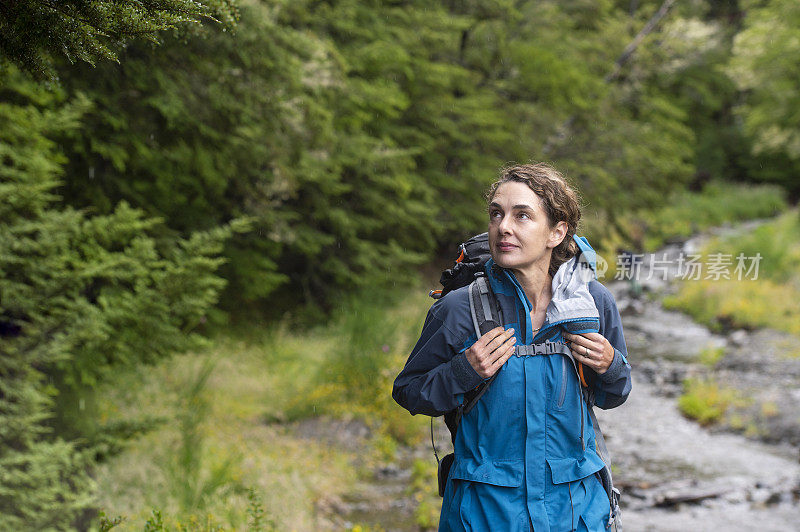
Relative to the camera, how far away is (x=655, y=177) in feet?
63.3

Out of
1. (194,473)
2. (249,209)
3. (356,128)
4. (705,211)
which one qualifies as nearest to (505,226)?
(194,473)

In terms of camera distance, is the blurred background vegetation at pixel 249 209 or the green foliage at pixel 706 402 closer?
the blurred background vegetation at pixel 249 209

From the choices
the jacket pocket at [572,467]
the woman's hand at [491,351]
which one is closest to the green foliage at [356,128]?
the woman's hand at [491,351]

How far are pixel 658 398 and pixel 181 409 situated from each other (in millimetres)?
6999

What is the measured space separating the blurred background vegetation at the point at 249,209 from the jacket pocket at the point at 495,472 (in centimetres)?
150

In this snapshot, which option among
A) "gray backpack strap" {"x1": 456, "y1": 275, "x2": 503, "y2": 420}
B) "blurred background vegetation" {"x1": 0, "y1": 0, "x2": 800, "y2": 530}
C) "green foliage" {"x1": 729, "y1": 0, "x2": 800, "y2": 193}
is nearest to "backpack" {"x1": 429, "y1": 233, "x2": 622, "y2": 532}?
"gray backpack strap" {"x1": 456, "y1": 275, "x2": 503, "y2": 420}

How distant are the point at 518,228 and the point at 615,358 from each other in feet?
1.72

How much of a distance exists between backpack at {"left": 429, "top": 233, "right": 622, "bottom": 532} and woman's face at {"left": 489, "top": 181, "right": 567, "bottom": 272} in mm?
126

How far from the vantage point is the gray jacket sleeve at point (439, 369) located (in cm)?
215

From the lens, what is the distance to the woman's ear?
2369 mm

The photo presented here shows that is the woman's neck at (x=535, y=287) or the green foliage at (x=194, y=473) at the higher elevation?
the woman's neck at (x=535, y=287)

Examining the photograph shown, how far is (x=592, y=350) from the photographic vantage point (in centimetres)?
220

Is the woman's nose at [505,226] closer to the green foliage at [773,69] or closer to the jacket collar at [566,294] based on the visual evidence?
the jacket collar at [566,294]

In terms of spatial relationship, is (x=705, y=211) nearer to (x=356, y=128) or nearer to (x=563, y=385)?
(x=356, y=128)
